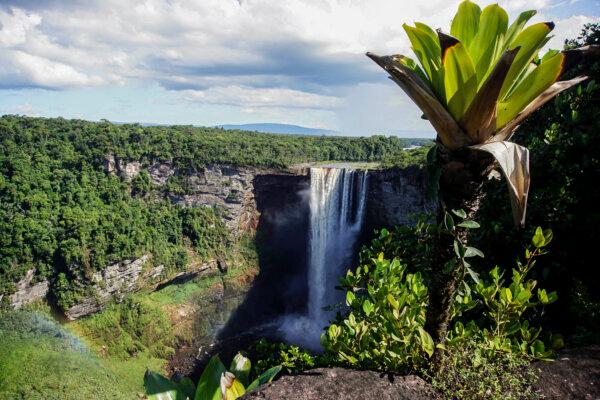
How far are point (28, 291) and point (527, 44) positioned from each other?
31.8m

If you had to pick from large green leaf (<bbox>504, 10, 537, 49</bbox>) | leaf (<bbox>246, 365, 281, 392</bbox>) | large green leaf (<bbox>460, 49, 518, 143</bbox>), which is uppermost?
large green leaf (<bbox>504, 10, 537, 49</bbox>)

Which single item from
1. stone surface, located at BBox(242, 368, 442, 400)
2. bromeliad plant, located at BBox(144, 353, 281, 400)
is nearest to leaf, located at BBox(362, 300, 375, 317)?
stone surface, located at BBox(242, 368, 442, 400)

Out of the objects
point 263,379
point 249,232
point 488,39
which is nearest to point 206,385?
point 263,379

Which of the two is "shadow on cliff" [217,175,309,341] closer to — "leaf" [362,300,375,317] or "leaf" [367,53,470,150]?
"leaf" [362,300,375,317]

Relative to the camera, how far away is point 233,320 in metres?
32.1

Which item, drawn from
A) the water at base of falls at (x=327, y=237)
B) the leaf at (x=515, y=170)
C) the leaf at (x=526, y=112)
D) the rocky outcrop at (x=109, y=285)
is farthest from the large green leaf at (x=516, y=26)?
the rocky outcrop at (x=109, y=285)

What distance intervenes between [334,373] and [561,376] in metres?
1.54

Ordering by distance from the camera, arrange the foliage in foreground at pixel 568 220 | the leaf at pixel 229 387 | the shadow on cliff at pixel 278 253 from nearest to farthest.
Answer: the leaf at pixel 229 387
the foliage in foreground at pixel 568 220
the shadow on cliff at pixel 278 253

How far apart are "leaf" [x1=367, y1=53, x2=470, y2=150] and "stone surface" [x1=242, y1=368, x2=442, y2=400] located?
1.61 metres

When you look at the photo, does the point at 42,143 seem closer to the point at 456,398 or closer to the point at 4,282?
the point at 4,282

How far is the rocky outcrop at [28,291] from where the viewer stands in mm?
25484

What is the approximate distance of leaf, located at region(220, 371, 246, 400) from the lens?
234 cm

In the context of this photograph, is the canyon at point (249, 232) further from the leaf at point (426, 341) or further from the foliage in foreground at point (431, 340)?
the leaf at point (426, 341)

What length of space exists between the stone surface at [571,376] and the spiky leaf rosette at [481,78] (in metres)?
1.78
